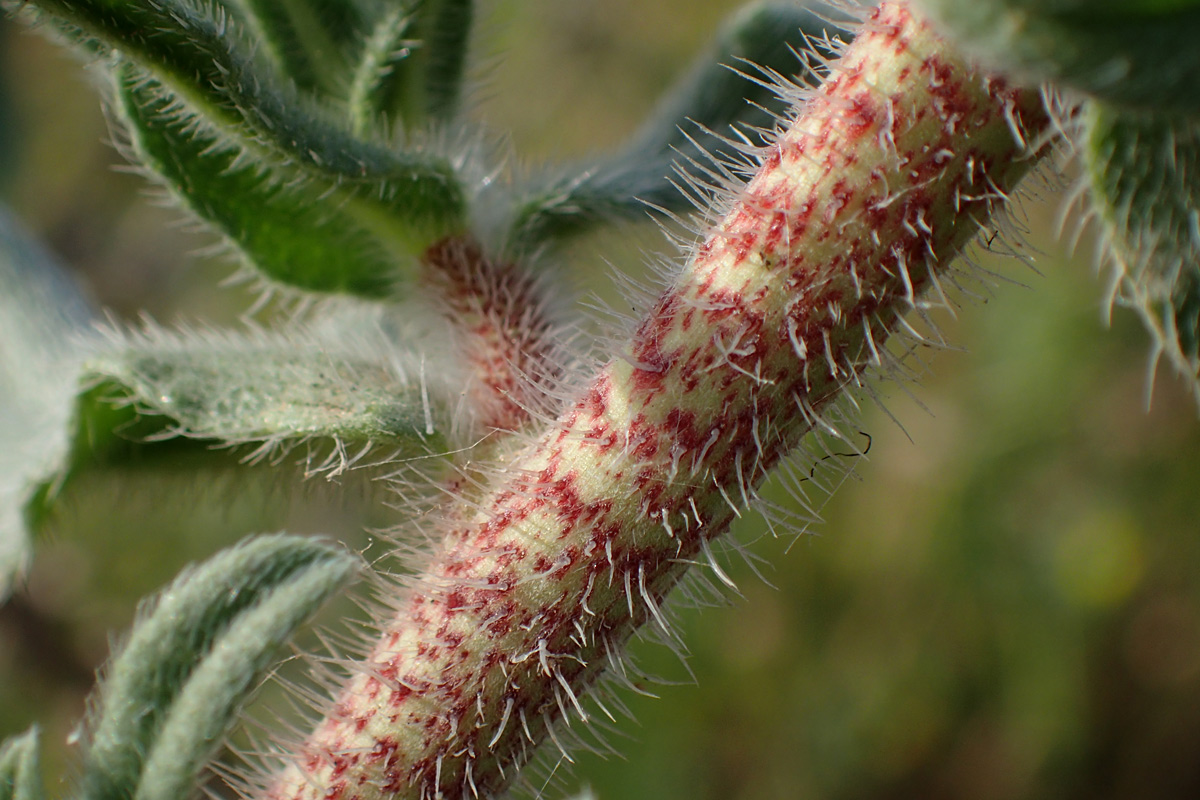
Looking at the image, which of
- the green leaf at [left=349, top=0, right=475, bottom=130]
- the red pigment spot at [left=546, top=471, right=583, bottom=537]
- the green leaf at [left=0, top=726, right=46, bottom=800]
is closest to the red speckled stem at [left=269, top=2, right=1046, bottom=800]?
the red pigment spot at [left=546, top=471, right=583, bottom=537]

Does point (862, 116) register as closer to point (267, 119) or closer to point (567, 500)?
point (567, 500)

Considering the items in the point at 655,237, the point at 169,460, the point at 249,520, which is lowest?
the point at 249,520

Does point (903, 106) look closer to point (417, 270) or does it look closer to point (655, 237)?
point (417, 270)

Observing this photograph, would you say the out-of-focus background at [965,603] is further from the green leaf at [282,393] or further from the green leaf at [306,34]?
the green leaf at [282,393]

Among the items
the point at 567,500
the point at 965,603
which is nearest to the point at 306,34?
the point at 567,500

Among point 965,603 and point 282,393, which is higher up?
point 965,603

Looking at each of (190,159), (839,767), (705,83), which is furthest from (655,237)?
(839,767)

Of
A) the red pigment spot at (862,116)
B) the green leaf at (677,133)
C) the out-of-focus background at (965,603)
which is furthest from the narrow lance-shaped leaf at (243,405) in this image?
the out-of-focus background at (965,603)
